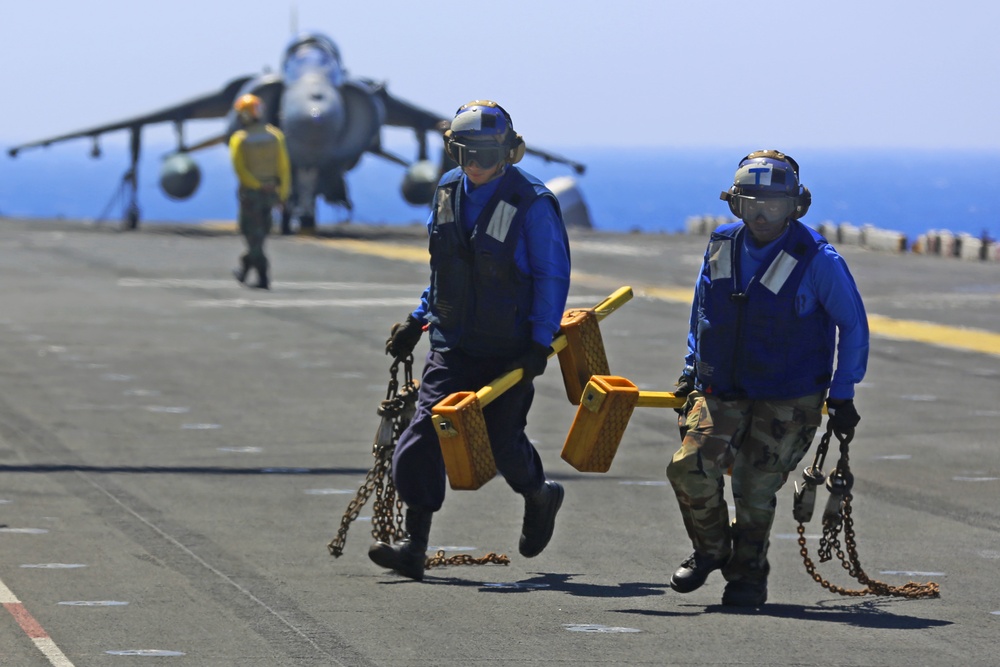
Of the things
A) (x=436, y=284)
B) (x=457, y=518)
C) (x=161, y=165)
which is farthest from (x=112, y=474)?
(x=161, y=165)

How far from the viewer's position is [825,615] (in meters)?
6.70

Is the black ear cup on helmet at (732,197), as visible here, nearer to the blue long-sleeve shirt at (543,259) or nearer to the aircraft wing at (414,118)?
the blue long-sleeve shirt at (543,259)

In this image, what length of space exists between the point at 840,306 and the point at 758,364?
407mm

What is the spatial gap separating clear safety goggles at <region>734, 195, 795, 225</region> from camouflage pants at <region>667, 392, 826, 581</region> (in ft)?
2.47

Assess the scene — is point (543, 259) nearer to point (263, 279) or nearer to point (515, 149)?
point (515, 149)

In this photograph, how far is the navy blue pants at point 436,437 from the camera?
7.34m

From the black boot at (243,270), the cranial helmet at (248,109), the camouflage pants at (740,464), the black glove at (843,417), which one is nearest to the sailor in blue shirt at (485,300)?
the camouflage pants at (740,464)

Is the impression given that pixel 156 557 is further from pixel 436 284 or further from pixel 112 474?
pixel 112 474

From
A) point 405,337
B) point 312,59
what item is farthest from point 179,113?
point 405,337

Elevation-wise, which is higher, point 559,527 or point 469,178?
point 469,178

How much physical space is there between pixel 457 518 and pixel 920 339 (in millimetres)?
11094

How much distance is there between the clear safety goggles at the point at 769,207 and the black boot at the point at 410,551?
1.98 metres

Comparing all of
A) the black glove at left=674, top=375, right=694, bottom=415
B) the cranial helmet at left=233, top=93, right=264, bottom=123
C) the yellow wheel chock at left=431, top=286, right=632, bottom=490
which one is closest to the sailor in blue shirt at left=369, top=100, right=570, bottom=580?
the yellow wheel chock at left=431, top=286, right=632, bottom=490

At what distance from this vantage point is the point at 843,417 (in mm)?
6707
